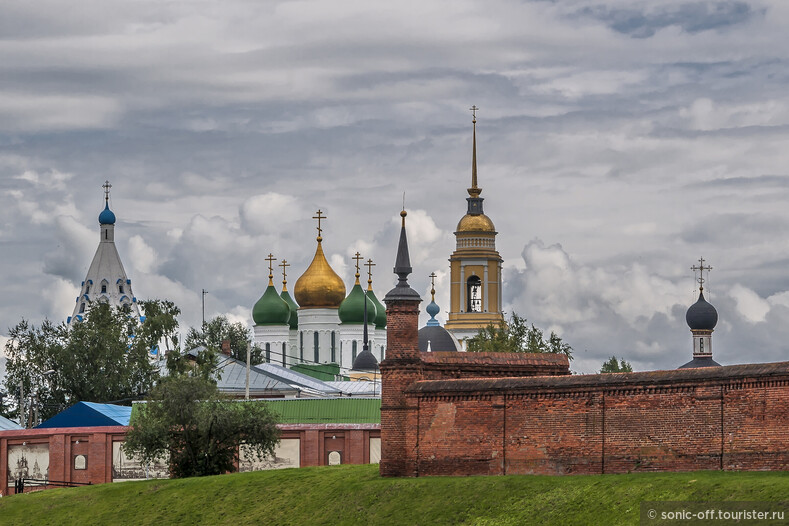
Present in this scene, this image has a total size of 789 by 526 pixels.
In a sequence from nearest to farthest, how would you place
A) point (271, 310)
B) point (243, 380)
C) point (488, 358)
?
point (488, 358), point (243, 380), point (271, 310)

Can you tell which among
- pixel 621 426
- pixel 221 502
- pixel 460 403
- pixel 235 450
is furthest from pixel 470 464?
pixel 235 450

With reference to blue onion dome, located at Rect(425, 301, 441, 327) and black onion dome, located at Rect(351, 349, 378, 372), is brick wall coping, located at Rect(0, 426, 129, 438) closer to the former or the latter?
black onion dome, located at Rect(351, 349, 378, 372)

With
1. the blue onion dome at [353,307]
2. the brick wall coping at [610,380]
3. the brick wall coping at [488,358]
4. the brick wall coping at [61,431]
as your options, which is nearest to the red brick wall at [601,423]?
the brick wall coping at [610,380]

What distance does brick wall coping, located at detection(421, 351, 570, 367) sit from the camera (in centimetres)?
3788

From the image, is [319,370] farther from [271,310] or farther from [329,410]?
[329,410]

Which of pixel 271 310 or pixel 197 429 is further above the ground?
pixel 271 310

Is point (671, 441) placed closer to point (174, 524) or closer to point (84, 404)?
point (174, 524)

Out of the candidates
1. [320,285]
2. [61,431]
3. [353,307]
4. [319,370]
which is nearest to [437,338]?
[353,307]

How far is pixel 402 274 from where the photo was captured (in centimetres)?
3894

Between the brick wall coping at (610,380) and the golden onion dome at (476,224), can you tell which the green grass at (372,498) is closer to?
the brick wall coping at (610,380)

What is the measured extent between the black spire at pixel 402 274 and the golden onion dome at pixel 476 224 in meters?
76.4

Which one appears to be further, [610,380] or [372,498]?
[372,498]

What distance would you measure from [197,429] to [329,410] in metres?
11.7

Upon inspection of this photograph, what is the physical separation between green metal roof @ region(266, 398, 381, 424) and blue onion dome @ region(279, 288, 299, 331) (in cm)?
5813
